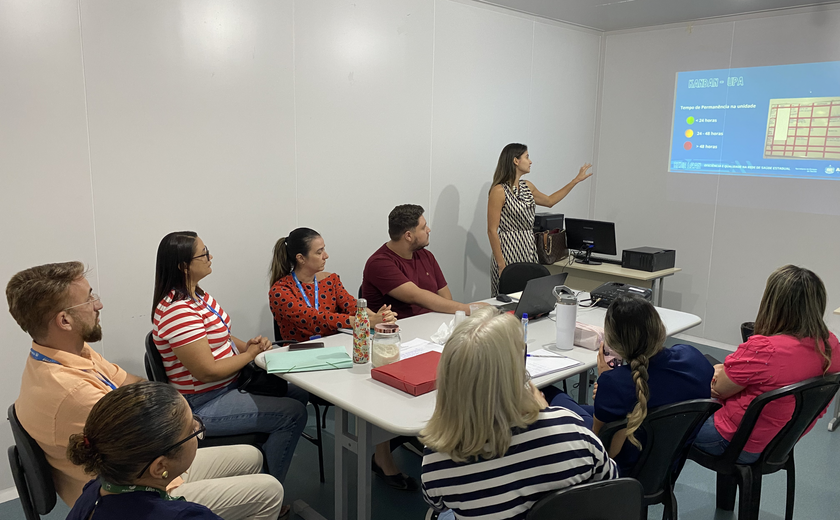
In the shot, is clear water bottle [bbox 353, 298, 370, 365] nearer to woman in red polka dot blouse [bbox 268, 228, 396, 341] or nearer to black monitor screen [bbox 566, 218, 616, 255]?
woman in red polka dot blouse [bbox 268, 228, 396, 341]

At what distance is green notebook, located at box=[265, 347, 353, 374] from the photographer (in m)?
2.38

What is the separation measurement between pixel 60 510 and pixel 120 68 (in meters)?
2.13

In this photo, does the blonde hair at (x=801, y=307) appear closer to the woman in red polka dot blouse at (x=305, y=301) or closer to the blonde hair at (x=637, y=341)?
the blonde hair at (x=637, y=341)

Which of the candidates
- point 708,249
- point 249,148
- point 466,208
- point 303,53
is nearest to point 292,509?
point 249,148

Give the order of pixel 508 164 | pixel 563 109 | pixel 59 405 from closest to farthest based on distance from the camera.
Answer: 1. pixel 59 405
2. pixel 508 164
3. pixel 563 109

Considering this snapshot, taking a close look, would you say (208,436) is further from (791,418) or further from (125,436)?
(791,418)

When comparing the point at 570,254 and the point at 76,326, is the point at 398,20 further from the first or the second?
the point at 76,326

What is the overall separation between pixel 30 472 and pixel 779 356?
255 centimetres

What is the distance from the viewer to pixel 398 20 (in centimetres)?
425

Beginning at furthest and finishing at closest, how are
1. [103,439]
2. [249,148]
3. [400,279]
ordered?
[249,148] < [400,279] < [103,439]

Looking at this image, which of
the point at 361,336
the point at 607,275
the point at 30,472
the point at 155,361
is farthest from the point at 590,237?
the point at 30,472

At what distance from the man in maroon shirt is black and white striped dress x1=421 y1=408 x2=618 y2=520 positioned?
1.74 meters

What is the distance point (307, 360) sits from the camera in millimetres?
2449

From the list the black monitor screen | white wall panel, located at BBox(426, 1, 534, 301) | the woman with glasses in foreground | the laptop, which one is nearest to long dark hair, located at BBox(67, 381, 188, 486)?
the woman with glasses in foreground
